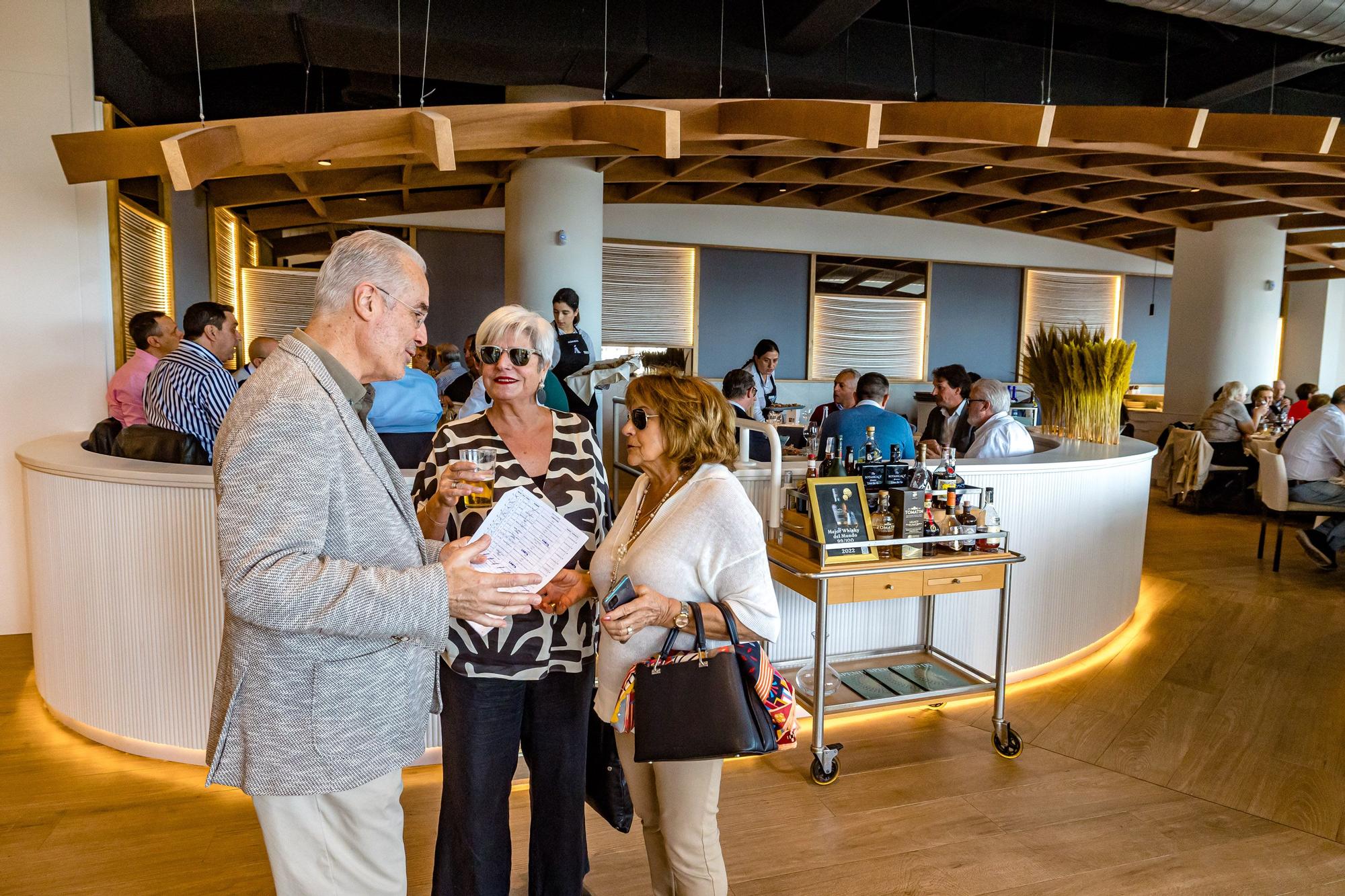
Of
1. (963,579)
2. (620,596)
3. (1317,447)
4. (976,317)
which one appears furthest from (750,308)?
(620,596)

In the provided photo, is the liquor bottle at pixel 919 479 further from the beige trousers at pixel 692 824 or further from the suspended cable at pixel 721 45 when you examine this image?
the suspended cable at pixel 721 45

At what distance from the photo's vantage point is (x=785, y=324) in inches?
439

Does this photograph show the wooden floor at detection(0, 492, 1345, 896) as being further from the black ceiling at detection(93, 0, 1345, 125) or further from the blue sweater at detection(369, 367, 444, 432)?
the black ceiling at detection(93, 0, 1345, 125)

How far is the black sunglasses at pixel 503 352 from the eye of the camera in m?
2.10

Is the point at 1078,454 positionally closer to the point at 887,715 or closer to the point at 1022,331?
the point at 887,715

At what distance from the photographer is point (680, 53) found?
6.21 meters

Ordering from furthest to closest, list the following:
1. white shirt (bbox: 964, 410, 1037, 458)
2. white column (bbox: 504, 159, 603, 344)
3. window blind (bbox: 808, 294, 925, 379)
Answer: window blind (bbox: 808, 294, 925, 379) → white column (bbox: 504, 159, 603, 344) → white shirt (bbox: 964, 410, 1037, 458)

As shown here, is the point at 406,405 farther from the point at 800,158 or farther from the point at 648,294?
the point at 648,294

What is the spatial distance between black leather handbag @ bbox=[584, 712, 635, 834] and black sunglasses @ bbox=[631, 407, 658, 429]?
0.85 meters

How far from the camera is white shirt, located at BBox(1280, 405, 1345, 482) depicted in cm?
639

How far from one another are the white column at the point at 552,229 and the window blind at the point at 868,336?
183 inches

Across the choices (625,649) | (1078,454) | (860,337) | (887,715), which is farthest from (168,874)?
(860,337)

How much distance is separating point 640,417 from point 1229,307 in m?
10.9

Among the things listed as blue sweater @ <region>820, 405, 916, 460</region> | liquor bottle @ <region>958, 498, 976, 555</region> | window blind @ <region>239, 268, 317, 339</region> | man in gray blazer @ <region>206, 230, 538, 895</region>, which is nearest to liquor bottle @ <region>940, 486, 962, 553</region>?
liquor bottle @ <region>958, 498, 976, 555</region>
